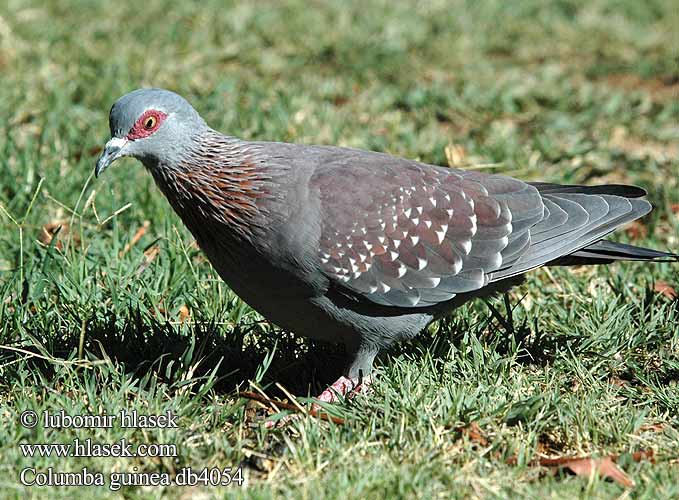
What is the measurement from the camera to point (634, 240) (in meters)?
5.68

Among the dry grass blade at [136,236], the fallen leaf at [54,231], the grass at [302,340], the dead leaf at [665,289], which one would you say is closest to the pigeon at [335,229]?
the grass at [302,340]

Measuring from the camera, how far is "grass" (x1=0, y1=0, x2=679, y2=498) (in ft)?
11.7

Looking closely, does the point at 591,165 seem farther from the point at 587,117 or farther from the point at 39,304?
the point at 39,304

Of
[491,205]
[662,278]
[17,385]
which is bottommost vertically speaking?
[17,385]

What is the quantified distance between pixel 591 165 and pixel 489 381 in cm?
303

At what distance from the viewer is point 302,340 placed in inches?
181

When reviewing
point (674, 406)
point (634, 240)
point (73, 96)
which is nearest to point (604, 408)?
point (674, 406)

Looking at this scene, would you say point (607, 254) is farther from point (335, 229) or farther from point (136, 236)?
point (136, 236)

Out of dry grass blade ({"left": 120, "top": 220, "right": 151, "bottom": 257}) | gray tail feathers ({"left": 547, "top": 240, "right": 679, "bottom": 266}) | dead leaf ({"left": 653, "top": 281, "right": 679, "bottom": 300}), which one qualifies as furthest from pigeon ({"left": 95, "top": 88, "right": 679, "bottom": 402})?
dry grass blade ({"left": 120, "top": 220, "right": 151, "bottom": 257})

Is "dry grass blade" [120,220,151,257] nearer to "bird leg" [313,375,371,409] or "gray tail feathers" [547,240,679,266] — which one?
"bird leg" [313,375,371,409]

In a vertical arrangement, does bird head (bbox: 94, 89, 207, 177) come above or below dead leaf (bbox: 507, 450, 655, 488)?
above

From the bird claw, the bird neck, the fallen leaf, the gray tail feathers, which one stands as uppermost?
the bird neck

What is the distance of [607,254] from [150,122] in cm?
218

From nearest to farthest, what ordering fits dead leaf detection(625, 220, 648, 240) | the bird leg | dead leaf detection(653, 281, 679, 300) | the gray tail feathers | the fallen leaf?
the bird leg < the gray tail feathers < dead leaf detection(653, 281, 679, 300) < the fallen leaf < dead leaf detection(625, 220, 648, 240)
